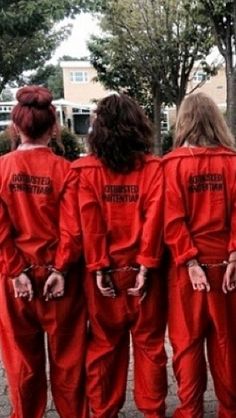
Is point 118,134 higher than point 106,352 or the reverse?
higher

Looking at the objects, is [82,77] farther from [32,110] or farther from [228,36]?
[32,110]

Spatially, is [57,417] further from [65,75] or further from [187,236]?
[65,75]

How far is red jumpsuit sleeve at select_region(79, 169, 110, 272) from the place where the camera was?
2.72 metres

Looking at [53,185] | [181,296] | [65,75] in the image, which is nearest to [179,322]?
[181,296]

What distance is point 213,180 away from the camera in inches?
107

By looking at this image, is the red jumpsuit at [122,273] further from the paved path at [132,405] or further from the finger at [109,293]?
the paved path at [132,405]

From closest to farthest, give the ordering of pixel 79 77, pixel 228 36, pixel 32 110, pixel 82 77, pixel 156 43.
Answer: pixel 32 110 < pixel 228 36 < pixel 156 43 < pixel 82 77 < pixel 79 77

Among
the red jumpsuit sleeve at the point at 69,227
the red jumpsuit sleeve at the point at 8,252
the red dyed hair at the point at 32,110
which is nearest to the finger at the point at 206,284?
the red jumpsuit sleeve at the point at 69,227

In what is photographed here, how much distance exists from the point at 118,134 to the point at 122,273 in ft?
2.32

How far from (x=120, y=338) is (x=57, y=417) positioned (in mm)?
763

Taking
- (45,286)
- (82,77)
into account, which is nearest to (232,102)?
(45,286)

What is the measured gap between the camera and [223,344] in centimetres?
282

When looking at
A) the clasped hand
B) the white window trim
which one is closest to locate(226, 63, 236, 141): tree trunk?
the clasped hand

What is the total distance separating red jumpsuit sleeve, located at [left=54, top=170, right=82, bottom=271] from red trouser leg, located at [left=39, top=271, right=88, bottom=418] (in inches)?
5.4
